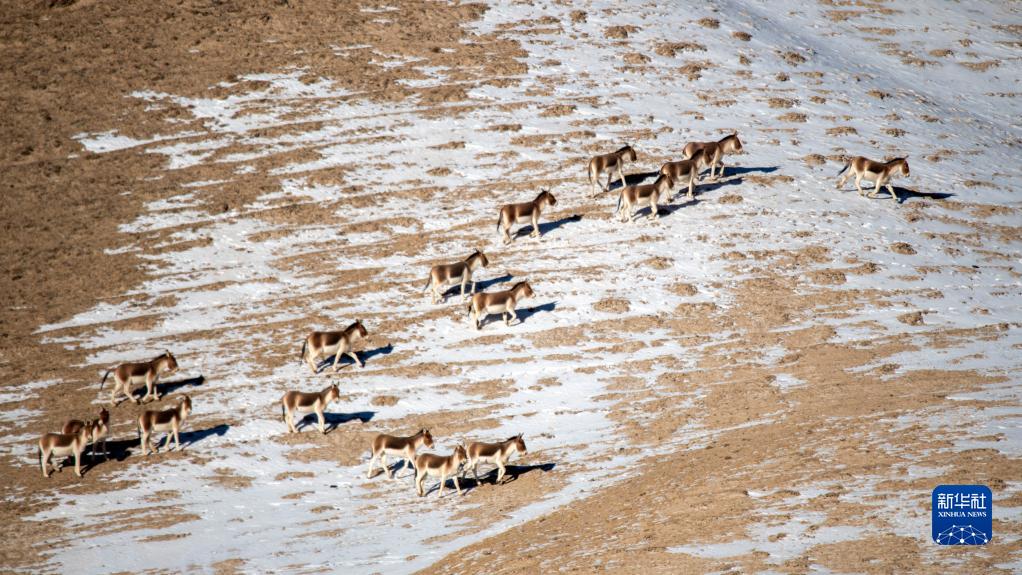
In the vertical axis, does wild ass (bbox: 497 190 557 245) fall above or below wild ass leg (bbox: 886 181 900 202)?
above

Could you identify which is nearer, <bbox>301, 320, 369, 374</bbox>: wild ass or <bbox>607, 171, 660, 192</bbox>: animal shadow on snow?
<bbox>301, 320, 369, 374</bbox>: wild ass

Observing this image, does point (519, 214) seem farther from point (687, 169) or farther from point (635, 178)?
point (687, 169)

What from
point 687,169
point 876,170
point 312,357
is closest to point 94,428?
point 312,357

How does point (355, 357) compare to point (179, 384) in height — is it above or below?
above

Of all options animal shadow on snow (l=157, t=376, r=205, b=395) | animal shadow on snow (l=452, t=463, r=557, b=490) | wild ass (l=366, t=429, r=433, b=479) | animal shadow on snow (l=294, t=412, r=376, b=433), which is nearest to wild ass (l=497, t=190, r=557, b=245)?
animal shadow on snow (l=294, t=412, r=376, b=433)

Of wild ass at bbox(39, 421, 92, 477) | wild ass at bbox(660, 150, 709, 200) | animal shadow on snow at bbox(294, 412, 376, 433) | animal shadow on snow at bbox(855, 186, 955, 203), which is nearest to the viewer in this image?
wild ass at bbox(39, 421, 92, 477)

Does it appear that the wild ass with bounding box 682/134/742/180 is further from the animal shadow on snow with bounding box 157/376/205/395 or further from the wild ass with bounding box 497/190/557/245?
the animal shadow on snow with bounding box 157/376/205/395

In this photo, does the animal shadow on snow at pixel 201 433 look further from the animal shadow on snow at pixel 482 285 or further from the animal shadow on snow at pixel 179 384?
the animal shadow on snow at pixel 482 285
